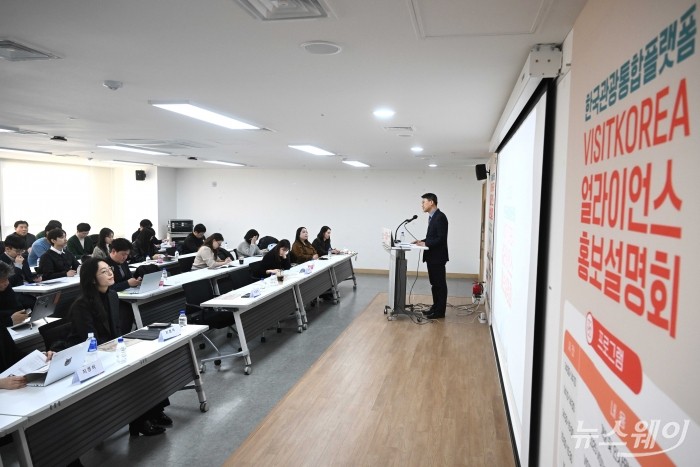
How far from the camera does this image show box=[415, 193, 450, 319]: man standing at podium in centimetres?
612

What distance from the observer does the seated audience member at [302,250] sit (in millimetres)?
7977

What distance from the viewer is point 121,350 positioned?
3053mm

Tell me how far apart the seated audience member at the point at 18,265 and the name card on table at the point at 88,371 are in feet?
9.51

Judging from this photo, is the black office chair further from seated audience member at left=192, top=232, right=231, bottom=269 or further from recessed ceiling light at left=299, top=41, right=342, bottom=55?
recessed ceiling light at left=299, top=41, right=342, bottom=55

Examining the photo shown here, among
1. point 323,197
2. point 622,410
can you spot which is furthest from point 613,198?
point 323,197

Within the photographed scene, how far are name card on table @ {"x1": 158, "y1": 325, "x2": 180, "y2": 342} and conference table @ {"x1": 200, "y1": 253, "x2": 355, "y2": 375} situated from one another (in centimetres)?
97

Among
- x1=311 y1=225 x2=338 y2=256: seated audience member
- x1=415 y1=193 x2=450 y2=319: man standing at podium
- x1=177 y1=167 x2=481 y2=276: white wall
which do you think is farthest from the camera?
x1=177 y1=167 x2=481 y2=276: white wall

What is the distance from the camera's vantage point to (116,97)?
3.48m

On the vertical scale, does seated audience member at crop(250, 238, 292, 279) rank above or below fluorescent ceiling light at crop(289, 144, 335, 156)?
below

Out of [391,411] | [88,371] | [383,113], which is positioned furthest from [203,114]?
[391,411]

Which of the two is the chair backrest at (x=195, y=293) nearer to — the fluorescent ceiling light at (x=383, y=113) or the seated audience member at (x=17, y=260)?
the seated audience member at (x=17, y=260)

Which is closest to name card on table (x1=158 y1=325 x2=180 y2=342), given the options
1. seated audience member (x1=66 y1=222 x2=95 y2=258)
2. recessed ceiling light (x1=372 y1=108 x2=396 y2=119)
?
recessed ceiling light (x1=372 y1=108 x2=396 y2=119)

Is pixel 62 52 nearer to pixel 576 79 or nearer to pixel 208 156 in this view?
pixel 576 79

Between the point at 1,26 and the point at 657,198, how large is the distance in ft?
9.22
